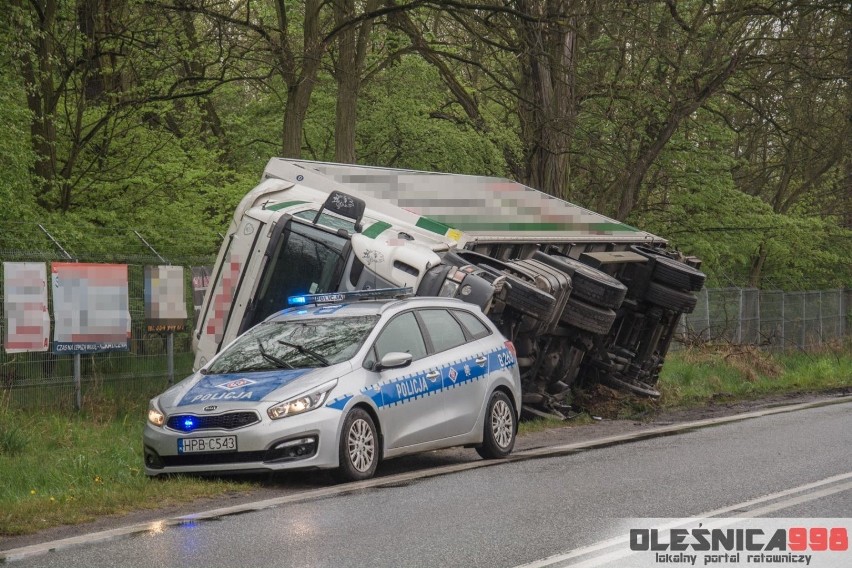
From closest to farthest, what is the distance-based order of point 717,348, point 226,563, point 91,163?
point 226,563
point 91,163
point 717,348

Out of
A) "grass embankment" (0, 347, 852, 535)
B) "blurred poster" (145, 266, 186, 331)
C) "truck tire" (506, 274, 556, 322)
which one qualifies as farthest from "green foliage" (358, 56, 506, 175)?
"truck tire" (506, 274, 556, 322)

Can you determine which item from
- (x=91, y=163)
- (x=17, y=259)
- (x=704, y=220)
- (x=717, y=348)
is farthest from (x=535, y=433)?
(x=704, y=220)

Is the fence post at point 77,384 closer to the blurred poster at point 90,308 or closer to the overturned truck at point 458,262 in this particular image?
the blurred poster at point 90,308

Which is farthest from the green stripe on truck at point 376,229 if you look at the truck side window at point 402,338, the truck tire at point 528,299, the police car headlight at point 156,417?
the police car headlight at point 156,417

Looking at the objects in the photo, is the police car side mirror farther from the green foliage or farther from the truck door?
the green foliage

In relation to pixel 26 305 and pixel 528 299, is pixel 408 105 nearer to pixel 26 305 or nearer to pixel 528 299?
pixel 528 299

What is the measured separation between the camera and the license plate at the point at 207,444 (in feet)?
33.3

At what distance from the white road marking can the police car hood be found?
141 inches

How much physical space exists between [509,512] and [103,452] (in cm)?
557

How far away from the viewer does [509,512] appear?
843 centimetres

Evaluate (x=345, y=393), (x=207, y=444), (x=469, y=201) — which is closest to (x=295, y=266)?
(x=469, y=201)

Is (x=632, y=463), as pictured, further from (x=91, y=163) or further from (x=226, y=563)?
(x=91, y=163)

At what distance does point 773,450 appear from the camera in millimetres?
12148

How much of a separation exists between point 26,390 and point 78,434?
4.92 ft
